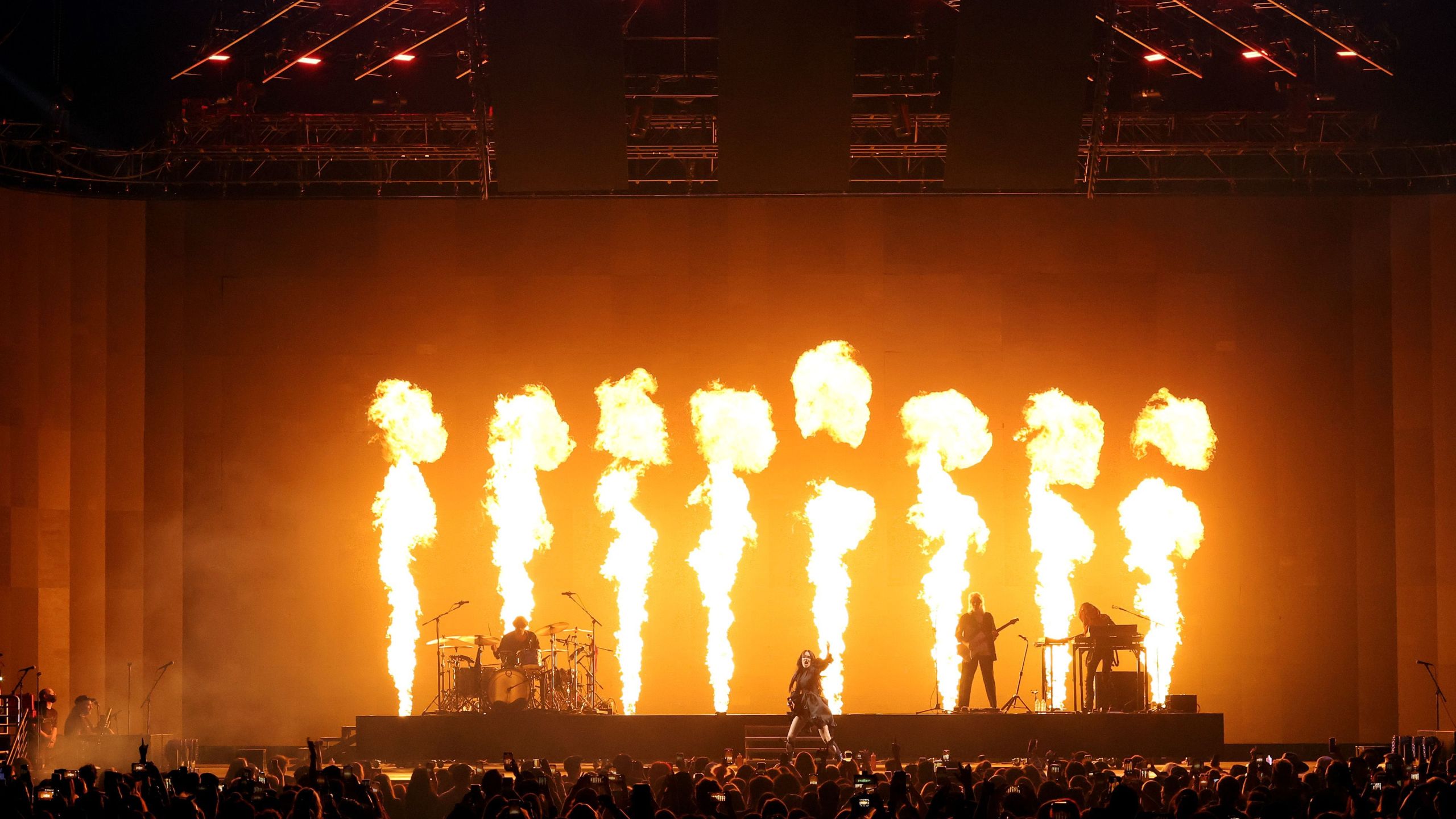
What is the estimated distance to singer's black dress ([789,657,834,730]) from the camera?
13781mm

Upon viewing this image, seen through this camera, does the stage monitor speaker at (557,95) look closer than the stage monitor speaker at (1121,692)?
No

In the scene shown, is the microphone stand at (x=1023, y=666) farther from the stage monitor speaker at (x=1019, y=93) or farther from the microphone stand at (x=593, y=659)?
the stage monitor speaker at (x=1019, y=93)

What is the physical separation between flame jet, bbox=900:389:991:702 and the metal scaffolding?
2540 mm

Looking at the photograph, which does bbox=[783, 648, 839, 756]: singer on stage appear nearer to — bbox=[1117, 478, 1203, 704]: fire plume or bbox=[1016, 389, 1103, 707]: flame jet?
bbox=[1016, 389, 1103, 707]: flame jet

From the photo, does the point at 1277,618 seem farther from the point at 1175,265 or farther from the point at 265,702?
the point at 265,702

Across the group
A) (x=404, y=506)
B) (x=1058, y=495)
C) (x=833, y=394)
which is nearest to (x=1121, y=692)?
(x=1058, y=495)

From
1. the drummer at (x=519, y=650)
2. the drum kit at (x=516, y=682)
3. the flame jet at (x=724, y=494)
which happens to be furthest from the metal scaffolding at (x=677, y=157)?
the drum kit at (x=516, y=682)

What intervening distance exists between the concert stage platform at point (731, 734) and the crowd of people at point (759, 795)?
4712 millimetres

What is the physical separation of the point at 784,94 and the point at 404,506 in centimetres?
641

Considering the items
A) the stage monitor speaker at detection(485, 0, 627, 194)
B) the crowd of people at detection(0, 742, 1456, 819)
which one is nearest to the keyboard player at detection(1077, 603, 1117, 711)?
the crowd of people at detection(0, 742, 1456, 819)

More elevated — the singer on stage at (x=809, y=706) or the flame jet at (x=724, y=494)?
the flame jet at (x=724, y=494)

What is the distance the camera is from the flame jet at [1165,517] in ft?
56.4

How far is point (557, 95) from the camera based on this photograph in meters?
15.3

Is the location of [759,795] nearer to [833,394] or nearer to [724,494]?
[724,494]
